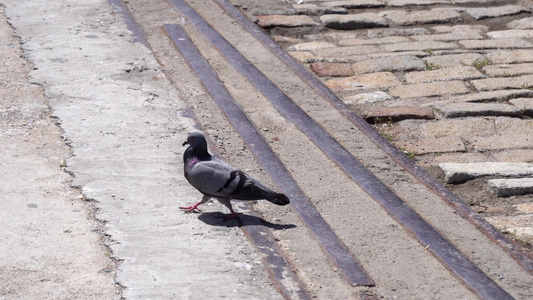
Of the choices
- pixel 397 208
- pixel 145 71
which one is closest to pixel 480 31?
pixel 145 71

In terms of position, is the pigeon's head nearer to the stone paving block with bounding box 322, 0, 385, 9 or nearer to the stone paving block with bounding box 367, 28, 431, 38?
the stone paving block with bounding box 367, 28, 431, 38

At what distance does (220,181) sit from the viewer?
12.0 ft

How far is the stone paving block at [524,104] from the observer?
17.7 ft

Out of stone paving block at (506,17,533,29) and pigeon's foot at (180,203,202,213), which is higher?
stone paving block at (506,17,533,29)

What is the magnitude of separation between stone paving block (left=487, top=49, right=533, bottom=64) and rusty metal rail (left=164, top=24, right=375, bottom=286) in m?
2.31

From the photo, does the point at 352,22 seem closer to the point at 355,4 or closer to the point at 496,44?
the point at 355,4

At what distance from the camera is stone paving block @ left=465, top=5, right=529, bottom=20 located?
24.9ft

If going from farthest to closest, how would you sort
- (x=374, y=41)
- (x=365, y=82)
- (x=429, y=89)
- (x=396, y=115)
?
(x=374, y=41) → (x=365, y=82) → (x=429, y=89) → (x=396, y=115)

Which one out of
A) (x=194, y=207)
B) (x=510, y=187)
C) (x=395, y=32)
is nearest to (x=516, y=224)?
(x=510, y=187)

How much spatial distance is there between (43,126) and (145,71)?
1.26 metres

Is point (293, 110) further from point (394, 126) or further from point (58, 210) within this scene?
point (58, 210)

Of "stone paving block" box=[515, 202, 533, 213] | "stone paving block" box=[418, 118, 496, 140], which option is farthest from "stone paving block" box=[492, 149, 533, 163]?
"stone paving block" box=[515, 202, 533, 213]

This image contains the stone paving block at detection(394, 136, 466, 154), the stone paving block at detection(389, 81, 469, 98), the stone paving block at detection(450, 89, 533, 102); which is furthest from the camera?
the stone paving block at detection(389, 81, 469, 98)

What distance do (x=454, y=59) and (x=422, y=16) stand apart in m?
1.28
